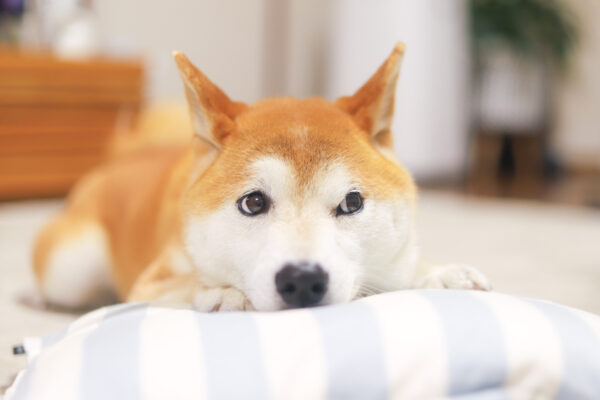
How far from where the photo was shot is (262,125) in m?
0.94

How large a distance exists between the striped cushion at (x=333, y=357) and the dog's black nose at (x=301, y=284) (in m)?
0.04

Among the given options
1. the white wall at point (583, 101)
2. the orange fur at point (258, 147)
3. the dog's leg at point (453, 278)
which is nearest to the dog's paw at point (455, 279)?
the dog's leg at point (453, 278)

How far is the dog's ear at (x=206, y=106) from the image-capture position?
0.94m

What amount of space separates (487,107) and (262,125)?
15.1 ft

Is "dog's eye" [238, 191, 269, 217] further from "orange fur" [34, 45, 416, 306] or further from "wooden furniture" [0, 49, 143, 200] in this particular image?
"wooden furniture" [0, 49, 143, 200]

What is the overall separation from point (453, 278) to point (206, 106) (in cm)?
47

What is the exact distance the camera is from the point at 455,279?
0.94m

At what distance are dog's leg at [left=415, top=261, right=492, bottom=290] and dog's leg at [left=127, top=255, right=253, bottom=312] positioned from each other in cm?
30

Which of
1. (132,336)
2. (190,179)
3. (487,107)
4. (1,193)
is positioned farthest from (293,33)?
(132,336)

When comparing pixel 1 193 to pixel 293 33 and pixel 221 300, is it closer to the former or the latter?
pixel 293 33

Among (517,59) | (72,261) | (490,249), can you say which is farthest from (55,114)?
(517,59)

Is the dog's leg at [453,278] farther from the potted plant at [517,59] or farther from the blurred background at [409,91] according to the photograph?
the potted plant at [517,59]

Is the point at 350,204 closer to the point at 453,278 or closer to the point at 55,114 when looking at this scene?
the point at 453,278

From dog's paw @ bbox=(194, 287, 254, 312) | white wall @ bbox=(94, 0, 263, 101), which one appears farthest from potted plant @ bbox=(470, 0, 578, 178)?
dog's paw @ bbox=(194, 287, 254, 312)
